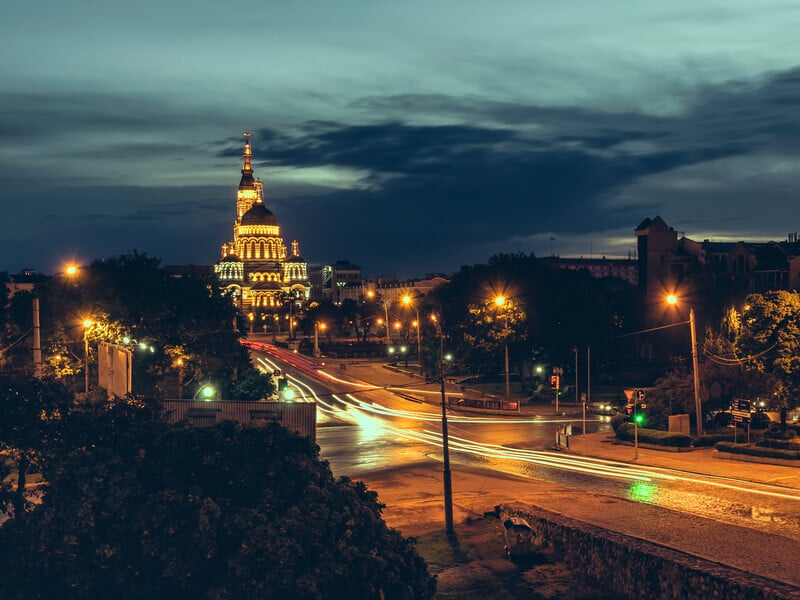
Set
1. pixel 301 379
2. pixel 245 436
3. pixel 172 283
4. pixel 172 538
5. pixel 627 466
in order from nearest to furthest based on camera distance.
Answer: pixel 172 538 < pixel 245 436 < pixel 627 466 < pixel 172 283 < pixel 301 379

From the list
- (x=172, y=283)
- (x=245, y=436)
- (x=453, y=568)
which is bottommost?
(x=453, y=568)

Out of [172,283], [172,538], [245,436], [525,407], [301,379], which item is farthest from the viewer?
[301,379]

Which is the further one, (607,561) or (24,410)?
(607,561)

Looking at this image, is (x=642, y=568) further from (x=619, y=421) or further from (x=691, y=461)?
(x=619, y=421)

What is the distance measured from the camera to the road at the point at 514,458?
32.5 meters

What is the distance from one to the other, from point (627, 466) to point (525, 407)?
91.2 feet

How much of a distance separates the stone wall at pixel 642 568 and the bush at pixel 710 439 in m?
20.9

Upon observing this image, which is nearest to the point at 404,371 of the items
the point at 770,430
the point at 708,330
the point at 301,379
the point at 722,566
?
the point at 301,379

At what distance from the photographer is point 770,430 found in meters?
44.9

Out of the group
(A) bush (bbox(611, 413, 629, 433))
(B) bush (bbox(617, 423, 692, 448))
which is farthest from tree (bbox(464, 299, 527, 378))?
(B) bush (bbox(617, 423, 692, 448))

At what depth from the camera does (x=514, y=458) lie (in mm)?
46906

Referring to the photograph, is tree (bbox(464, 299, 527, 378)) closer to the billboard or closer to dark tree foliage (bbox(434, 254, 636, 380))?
dark tree foliage (bbox(434, 254, 636, 380))

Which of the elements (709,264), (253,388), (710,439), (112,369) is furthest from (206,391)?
(709,264)

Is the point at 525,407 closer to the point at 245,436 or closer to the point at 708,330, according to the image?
the point at 708,330
